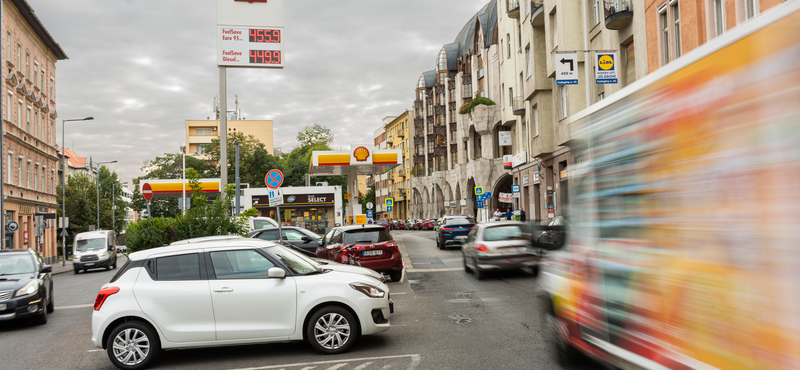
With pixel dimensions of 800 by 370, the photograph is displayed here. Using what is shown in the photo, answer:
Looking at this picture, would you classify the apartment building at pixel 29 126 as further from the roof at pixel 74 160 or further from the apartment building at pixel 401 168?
the roof at pixel 74 160

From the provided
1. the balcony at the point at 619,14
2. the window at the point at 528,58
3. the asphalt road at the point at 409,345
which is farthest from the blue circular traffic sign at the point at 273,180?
the window at the point at 528,58

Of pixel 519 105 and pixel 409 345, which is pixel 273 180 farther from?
pixel 519 105

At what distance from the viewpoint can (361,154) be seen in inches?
1414

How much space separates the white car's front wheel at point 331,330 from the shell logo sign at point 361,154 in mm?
28164

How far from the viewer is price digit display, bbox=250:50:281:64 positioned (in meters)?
20.9

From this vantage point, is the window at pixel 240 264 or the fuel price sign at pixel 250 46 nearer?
the window at pixel 240 264

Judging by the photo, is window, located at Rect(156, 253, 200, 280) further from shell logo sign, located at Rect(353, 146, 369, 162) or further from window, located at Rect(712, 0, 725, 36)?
shell logo sign, located at Rect(353, 146, 369, 162)

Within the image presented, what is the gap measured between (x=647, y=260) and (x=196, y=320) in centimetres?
536

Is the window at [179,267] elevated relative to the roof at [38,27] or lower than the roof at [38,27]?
lower

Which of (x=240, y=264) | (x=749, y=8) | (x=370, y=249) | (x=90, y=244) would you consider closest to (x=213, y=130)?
(x=90, y=244)

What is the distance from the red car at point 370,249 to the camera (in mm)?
15352

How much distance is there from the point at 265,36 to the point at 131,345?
15238mm

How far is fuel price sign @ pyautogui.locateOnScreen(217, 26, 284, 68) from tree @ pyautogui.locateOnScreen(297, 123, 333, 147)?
82033mm

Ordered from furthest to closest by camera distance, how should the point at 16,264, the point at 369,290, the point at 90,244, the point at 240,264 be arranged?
1. the point at 90,244
2. the point at 16,264
3. the point at 369,290
4. the point at 240,264
